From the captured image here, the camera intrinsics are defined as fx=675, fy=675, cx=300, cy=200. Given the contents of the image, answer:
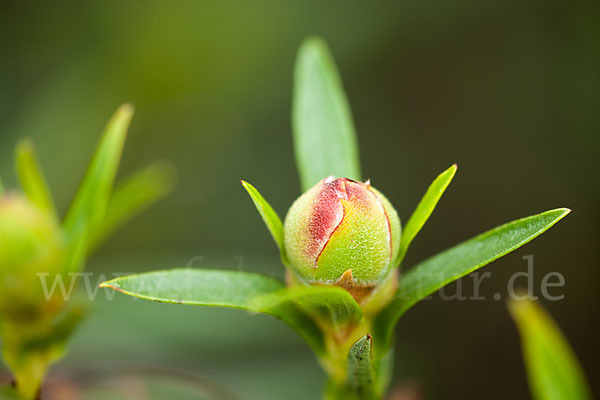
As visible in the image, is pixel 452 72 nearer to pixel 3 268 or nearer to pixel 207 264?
pixel 207 264

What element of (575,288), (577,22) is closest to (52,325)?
(575,288)

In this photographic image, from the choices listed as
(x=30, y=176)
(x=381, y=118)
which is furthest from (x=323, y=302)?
(x=381, y=118)

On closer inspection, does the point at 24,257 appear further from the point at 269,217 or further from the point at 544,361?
the point at 544,361

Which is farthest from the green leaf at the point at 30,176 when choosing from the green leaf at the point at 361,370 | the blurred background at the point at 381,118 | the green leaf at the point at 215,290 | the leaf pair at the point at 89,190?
the blurred background at the point at 381,118

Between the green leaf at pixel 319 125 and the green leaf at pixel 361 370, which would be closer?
the green leaf at pixel 361 370

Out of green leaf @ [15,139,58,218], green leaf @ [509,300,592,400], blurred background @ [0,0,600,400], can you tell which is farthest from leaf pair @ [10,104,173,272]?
blurred background @ [0,0,600,400]

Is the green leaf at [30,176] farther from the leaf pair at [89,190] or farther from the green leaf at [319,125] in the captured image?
the green leaf at [319,125]
